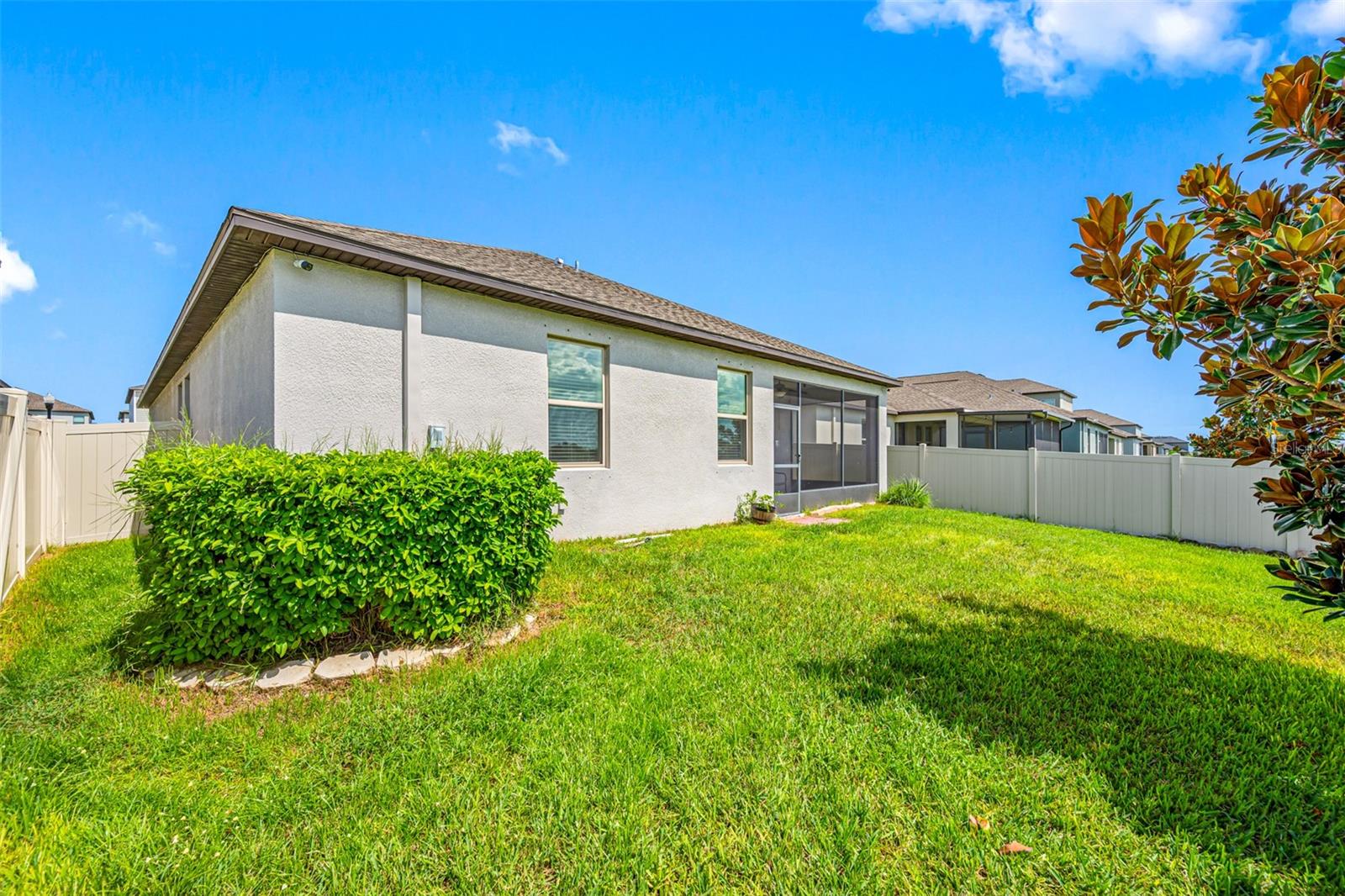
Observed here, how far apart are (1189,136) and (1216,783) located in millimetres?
8185

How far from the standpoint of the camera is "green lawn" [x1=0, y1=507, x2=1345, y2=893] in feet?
6.39

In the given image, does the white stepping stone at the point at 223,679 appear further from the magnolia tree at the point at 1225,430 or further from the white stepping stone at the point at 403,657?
the magnolia tree at the point at 1225,430

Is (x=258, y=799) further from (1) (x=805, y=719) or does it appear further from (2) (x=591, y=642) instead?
(1) (x=805, y=719)

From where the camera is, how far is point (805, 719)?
2920 mm

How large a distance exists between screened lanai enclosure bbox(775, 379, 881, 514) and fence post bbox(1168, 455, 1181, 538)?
5.63 metres

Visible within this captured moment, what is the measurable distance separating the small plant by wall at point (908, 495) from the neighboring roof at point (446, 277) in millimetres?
3805

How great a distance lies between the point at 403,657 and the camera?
3.76 metres

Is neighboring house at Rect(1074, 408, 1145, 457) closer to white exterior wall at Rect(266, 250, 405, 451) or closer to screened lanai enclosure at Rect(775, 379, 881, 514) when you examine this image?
screened lanai enclosure at Rect(775, 379, 881, 514)

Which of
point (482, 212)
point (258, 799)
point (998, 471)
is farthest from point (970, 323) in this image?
point (258, 799)

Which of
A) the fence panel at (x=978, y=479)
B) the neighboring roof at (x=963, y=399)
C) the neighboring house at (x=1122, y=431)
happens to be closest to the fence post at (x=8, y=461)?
the fence panel at (x=978, y=479)

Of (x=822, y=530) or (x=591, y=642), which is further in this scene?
(x=822, y=530)

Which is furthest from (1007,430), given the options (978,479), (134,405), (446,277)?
(134,405)

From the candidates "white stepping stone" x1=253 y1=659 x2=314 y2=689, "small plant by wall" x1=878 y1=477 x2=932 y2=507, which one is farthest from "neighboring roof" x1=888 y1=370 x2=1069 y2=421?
"white stepping stone" x1=253 y1=659 x2=314 y2=689

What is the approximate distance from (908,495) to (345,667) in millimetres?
12279
